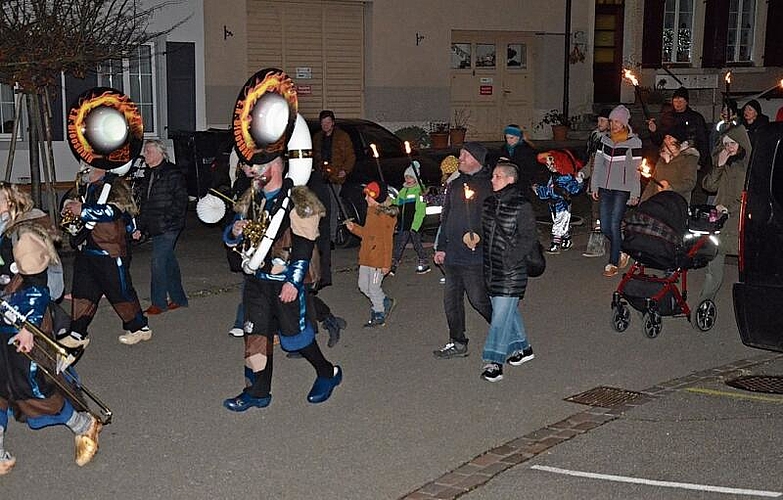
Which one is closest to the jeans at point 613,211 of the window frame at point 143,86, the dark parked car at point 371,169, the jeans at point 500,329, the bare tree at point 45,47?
the dark parked car at point 371,169

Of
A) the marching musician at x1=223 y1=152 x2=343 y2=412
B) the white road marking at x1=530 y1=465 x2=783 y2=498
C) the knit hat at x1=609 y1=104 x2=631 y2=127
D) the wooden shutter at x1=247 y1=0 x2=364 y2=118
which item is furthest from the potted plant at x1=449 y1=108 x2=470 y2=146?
the white road marking at x1=530 y1=465 x2=783 y2=498

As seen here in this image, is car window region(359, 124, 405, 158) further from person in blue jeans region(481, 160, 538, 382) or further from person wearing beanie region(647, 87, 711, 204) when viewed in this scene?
person in blue jeans region(481, 160, 538, 382)

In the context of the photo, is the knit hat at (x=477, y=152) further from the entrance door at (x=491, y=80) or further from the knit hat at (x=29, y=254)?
the entrance door at (x=491, y=80)

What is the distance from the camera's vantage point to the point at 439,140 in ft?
83.8

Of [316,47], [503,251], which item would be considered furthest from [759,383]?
[316,47]

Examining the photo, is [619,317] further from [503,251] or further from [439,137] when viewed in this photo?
[439,137]

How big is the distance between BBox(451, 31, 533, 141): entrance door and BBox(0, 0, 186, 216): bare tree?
45.1 feet

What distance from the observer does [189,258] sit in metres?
14.2

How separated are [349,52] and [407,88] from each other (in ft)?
5.35

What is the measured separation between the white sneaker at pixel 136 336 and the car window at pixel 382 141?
683 cm

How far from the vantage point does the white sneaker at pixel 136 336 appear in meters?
9.65

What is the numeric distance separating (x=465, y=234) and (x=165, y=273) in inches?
133

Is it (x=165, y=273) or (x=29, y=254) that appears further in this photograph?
(x=165, y=273)

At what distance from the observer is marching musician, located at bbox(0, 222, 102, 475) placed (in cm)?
650
